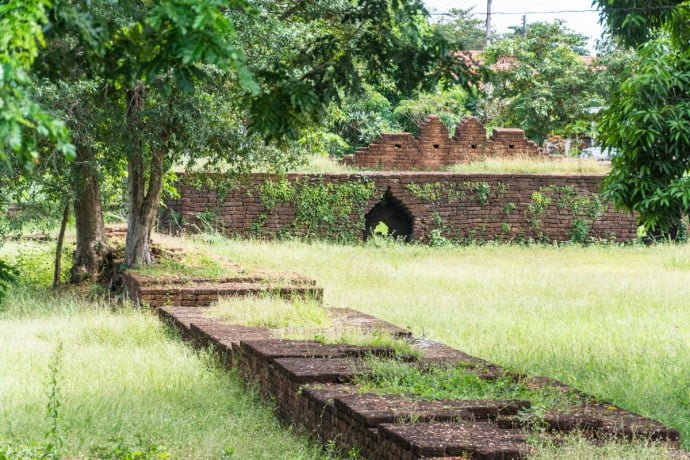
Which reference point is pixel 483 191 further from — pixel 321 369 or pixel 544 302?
pixel 321 369

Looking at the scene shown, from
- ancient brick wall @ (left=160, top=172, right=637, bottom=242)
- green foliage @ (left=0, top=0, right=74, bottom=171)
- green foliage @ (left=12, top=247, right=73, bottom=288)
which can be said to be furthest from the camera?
ancient brick wall @ (left=160, top=172, right=637, bottom=242)

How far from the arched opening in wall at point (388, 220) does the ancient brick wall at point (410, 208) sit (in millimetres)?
27

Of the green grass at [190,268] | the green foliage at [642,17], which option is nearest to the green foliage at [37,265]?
the green grass at [190,268]

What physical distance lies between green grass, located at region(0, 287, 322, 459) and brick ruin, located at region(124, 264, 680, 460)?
21 centimetres

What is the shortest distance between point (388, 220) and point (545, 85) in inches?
445

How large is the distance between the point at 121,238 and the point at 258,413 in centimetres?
955

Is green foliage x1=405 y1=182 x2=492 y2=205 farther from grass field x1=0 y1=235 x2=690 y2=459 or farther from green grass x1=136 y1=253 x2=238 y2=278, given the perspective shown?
green grass x1=136 y1=253 x2=238 y2=278

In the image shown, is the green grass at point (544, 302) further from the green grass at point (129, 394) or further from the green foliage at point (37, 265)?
the green foliage at point (37, 265)

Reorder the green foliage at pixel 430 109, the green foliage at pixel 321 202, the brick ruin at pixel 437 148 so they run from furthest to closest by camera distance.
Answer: the green foliage at pixel 430 109
the brick ruin at pixel 437 148
the green foliage at pixel 321 202

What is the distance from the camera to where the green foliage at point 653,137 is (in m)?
6.97

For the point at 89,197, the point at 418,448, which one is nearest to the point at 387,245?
the point at 89,197

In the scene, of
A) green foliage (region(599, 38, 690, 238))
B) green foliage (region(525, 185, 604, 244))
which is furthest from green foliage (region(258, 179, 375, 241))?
green foliage (region(599, 38, 690, 238))

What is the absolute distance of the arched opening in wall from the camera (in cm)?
2256

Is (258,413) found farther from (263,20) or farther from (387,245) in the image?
(387,245)
